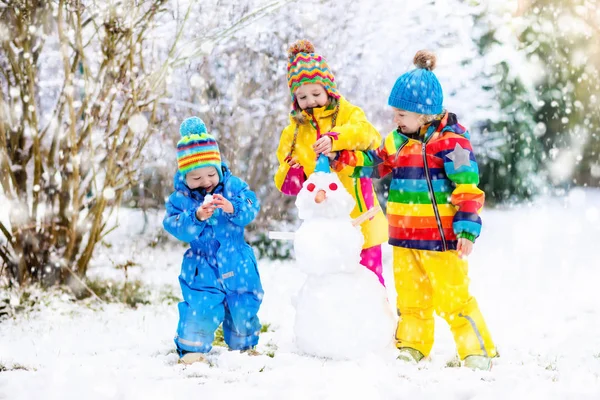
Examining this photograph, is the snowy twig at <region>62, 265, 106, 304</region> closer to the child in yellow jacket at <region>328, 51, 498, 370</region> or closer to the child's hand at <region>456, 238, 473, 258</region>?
the child in yellow jacket at <region>328, 51, 498, 370</region>

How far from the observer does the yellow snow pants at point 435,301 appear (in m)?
3.39

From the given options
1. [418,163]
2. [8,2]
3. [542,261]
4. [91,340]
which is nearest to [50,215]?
[91,340]

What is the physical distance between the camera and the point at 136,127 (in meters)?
5.40

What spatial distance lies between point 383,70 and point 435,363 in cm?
567

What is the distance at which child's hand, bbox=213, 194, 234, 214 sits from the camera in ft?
11.2

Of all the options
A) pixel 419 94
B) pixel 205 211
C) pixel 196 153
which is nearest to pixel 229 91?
pixel 196 153

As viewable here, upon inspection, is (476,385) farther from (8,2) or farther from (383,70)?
(383,70)

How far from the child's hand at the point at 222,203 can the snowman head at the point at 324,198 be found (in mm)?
385

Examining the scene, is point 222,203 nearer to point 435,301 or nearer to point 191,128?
point 191,128

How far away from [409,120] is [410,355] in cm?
127

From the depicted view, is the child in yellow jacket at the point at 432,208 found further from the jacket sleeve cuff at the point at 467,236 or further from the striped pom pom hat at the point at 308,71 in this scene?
the striped pom pom hat at the point at 308,71

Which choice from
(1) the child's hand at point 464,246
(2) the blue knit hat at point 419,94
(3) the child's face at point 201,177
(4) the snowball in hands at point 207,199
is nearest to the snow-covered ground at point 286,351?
(1) the child's hand at point 464,246

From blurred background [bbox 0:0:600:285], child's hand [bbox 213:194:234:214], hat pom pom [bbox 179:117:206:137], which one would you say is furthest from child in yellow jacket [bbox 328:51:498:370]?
blurred background [bbox 0:0:600:285]

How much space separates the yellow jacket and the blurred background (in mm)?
1921
